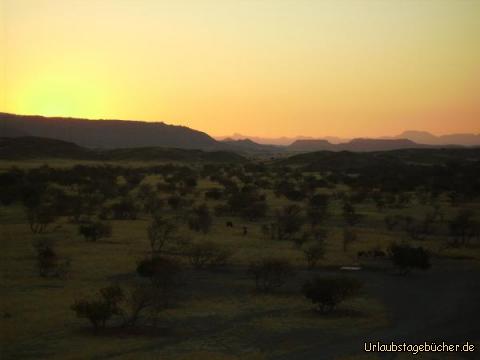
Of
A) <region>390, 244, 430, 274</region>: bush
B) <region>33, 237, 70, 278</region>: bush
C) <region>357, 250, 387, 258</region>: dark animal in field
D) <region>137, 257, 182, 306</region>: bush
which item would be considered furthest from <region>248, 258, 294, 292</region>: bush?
<region>33, 237, 70, 278</region>: bush

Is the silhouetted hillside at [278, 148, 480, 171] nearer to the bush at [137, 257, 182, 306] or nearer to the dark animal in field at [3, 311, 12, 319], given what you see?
the bush at [137, 257, 182, 306]

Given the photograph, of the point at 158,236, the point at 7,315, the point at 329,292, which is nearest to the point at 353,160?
the point at 158,236

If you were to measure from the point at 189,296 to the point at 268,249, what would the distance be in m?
12.6

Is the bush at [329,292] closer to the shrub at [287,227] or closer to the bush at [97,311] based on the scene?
the bush at [97,311]

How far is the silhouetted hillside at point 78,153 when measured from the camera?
159312 mm

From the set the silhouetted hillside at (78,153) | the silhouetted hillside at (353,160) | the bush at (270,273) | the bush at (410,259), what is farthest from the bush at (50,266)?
the silhouetted hillside at (78,153)

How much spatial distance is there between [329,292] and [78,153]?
6342 inches

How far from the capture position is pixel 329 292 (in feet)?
72.4

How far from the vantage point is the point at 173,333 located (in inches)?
755

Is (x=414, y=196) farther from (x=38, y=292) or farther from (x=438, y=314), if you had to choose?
(x=38, y=292)

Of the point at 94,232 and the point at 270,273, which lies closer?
the point at 270,273

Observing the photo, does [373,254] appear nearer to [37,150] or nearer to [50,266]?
[50,266]

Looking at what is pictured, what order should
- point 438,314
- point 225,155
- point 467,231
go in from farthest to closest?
point 225,155 < point 467,231 < point 438,314

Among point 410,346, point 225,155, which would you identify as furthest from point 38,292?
point 225,155
